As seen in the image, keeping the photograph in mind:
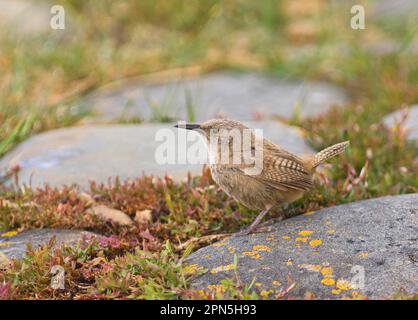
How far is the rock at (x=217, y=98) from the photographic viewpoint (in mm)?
7711

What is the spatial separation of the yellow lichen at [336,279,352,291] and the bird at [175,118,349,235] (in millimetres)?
935

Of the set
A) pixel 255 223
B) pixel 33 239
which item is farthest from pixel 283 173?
pixel 33 239

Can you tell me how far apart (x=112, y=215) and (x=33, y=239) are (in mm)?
585

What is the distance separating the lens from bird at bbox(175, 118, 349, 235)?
15.4 ft

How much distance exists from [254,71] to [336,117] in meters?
2.27

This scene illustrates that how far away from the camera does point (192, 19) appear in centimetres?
Result: 1047

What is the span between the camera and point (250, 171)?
4723 millimetres

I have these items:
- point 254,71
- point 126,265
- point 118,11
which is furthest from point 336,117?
point 118,11

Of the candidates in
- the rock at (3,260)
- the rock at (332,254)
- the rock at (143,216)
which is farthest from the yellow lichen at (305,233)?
the rock at (3,260)

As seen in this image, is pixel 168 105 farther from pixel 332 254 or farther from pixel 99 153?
pixel 332 254

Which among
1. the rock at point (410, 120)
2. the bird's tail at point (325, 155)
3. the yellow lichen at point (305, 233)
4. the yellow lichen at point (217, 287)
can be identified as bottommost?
the yellow lichen at point (217, 287)

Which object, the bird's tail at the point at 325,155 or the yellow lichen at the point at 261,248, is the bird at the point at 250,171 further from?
the yellow lichen at the point at 261,248

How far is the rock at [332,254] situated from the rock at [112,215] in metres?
0.78
